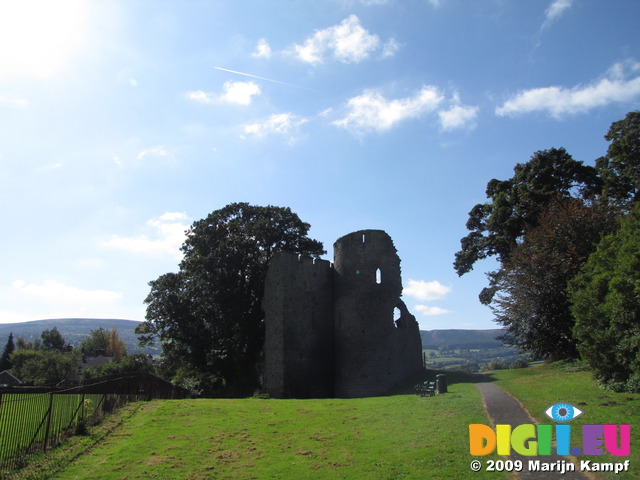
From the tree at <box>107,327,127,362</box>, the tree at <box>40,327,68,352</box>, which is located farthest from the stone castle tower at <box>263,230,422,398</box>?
the tree at <box>40,327,68,352</box>

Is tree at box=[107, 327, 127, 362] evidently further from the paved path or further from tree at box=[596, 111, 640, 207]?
tree at box=[596, 111, 640, 207]

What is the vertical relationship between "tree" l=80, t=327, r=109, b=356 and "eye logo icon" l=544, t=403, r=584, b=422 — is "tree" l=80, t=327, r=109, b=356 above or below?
below

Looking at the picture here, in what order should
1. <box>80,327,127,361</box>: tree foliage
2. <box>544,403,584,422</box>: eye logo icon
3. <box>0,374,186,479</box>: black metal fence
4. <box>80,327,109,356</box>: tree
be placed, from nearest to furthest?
<box>0,374,186,479</box>: black metal fence < <box>544,403,584,422</box>: eye logo icon < <box>80,327,109,356</box>: tree < <box>80,327,127,361</box>: tree foliage

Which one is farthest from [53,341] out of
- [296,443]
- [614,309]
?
[614,309]

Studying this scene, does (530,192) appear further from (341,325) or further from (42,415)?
(42,415)

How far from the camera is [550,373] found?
2448cm

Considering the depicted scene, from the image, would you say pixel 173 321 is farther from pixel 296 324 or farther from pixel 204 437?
pixel 204 437

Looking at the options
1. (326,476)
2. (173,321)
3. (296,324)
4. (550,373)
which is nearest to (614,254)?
(550,373)

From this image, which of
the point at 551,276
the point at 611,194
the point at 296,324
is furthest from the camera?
the point at 611,194

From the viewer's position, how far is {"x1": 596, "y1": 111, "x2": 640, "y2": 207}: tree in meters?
31.9

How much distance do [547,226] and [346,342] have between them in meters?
14.9

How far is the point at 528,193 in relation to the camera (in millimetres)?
34812

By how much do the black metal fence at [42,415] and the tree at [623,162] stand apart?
33487 mm

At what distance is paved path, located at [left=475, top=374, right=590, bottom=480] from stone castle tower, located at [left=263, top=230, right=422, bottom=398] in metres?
7.86
